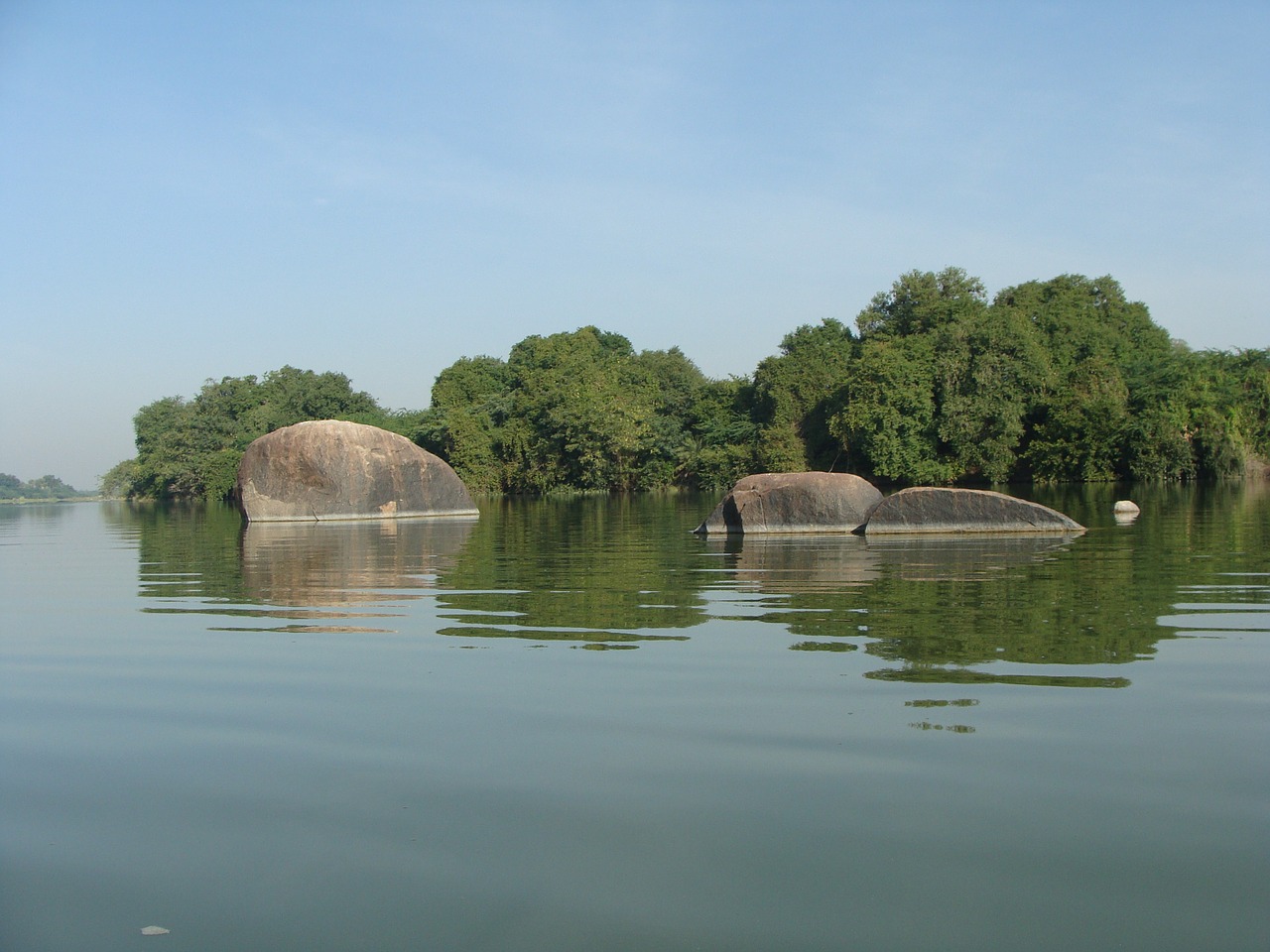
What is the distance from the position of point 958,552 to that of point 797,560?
2.00 m

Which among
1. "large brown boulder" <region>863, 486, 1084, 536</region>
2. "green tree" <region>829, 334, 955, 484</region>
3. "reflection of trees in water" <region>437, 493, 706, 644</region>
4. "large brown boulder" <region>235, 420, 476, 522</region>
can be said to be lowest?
"reflection of trees in water" <region>437, 493, 706, 644</region>

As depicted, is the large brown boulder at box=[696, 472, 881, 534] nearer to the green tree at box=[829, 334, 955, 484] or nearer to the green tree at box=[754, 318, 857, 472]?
the green tree at box=[829, 334, 955, 484]

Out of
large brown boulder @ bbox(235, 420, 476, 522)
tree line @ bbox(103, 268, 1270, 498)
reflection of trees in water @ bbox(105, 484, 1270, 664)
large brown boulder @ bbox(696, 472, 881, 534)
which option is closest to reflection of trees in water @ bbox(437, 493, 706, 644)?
reflection of trees in water @ bbox(105, 484, 1270, 664)

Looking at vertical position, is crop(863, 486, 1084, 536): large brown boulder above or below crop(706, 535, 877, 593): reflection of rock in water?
above

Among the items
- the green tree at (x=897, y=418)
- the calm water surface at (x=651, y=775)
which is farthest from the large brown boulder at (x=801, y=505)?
the green tree at (x=897, y=418)

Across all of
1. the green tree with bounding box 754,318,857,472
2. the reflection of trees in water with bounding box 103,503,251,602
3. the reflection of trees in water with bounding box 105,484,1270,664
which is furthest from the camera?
the green tree with bounding box 754,318,857,472

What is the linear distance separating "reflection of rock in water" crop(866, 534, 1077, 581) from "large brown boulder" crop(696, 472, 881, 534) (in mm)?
1157

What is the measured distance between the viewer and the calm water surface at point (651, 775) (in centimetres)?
295

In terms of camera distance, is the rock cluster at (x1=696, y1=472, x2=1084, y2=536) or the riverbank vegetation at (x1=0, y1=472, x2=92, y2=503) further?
the riverbank vegetation at (x1=0, y1=472, x2=92, y2=503)

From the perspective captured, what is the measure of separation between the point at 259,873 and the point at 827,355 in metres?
45.9

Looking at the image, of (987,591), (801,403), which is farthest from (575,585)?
(801,403)

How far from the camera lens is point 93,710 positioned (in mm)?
5449

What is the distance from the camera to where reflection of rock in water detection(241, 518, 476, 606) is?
35.1 feet

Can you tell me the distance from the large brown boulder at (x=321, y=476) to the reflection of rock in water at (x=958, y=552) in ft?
50.3
